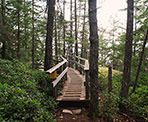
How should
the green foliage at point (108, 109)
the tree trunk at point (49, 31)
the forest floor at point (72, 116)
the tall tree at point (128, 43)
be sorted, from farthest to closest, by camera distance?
the tree trunk at point (49, 31), the tall tree at point (128, 43), the green foliage at point (108, 109), the forest floor at point (72, 116)

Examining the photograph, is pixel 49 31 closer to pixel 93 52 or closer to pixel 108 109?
pixel 93 52

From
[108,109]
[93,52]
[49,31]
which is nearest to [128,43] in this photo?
[93,52]

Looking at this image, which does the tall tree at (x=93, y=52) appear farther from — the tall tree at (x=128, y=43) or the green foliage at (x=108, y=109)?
the tall tree at (x=128, y=43)

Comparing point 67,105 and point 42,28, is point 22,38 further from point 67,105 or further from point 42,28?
point 67,105

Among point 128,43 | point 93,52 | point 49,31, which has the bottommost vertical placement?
point 93,52

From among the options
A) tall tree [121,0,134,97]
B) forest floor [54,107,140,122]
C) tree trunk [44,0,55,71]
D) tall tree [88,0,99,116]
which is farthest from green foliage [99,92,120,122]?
tree trunk [44,0,55,71]

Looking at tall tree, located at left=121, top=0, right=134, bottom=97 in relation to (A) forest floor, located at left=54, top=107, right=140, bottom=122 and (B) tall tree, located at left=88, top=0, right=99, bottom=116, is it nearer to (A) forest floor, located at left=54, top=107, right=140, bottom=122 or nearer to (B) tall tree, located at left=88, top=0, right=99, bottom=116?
(A) forest floor, located at left=54, top=107, right=140, bottom=122

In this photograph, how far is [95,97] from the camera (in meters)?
4.17

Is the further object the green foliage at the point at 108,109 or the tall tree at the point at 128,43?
the tall tree at the point at 128,43

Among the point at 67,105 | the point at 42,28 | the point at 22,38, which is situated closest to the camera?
the point at 67,105

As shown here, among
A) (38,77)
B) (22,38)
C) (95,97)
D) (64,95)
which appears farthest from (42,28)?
(95,97)

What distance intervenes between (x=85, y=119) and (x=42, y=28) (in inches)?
452

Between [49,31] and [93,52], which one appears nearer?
[93,52]

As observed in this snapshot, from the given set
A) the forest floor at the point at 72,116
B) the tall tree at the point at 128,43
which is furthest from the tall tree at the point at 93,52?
the tall tree at the point at 128,43
